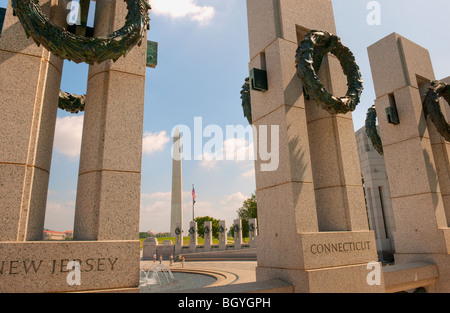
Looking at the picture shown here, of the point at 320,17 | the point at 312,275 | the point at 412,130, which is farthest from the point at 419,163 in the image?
the point at 312,275

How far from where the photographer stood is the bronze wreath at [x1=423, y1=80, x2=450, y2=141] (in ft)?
29.2

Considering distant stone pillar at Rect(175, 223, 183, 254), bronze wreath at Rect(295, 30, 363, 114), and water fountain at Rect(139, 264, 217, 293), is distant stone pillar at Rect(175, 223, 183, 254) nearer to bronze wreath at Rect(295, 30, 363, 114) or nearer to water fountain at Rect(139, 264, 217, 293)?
water fountain at Rect(139, 264, 217, 293)

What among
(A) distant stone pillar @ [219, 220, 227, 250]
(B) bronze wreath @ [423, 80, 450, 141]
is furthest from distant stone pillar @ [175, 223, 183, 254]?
(B) bronze wreath @ [423, 80, 450, 141]

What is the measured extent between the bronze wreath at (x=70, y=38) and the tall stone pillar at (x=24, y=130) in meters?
0.55

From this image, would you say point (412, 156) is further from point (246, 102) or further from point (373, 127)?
point (246, 102)

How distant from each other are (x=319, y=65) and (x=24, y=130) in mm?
6368

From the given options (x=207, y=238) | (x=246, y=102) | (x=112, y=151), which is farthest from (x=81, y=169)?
(x=207, y=238)

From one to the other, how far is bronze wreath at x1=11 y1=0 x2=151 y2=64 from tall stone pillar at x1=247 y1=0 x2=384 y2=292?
3173 millimetres

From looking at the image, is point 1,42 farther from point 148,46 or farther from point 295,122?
point 295,122

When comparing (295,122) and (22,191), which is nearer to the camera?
(22,191)

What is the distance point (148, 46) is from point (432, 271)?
9.15 m

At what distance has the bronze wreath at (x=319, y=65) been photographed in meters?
5.86

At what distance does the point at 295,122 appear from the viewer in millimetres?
6043

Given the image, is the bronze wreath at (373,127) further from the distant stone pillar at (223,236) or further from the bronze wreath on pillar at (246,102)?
the distant stone pillar at (223,236)
